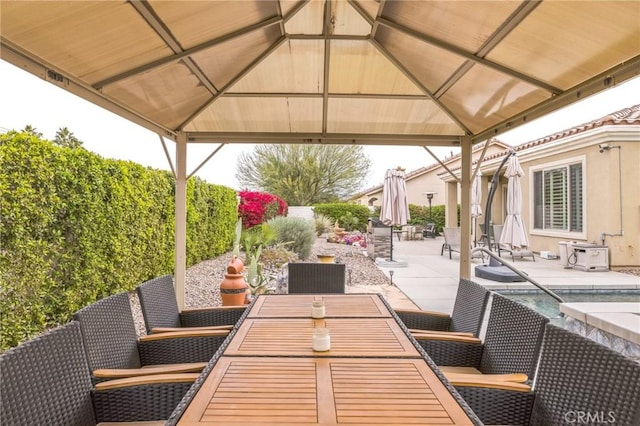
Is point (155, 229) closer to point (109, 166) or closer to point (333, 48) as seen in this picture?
point (109, 166)

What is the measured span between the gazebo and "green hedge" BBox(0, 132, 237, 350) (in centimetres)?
91

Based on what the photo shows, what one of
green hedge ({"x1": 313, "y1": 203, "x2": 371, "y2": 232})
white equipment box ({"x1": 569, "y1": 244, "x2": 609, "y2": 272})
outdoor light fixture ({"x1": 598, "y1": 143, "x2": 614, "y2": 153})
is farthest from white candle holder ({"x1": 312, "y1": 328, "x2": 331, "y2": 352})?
green hedge ({"x1": 313, "y1": 203, "x2": 371, "y2": 232})

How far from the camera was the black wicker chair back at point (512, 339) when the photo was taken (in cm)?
206

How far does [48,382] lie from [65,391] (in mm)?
114

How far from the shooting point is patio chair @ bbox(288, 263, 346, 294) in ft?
13.1

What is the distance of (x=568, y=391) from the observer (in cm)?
165

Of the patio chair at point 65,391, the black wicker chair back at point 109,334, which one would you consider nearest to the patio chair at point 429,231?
the black wicker chair back at point 109,334

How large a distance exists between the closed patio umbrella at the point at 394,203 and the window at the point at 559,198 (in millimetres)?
4222

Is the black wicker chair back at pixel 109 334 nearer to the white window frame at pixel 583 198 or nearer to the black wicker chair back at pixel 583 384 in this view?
the black wicker chair back at pixel 583 384

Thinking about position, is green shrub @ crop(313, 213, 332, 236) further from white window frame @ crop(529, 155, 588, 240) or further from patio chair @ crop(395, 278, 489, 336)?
patio chair @ crop(395, 278, 489, 336)

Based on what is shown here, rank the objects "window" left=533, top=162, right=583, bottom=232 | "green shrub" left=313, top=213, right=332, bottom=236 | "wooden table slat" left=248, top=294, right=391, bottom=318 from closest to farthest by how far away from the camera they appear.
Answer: "wooden table slat" left=248, top=294, right=391, bottom=318 → "window" left=533, top=162, right=583, bottom=232 → "green shrub" left=313, top=213, right=332, bottom=236

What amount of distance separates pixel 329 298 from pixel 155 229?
4805 millimetres

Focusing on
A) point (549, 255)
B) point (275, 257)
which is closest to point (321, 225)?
point (275, 257)

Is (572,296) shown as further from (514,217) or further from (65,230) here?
(65,230)
